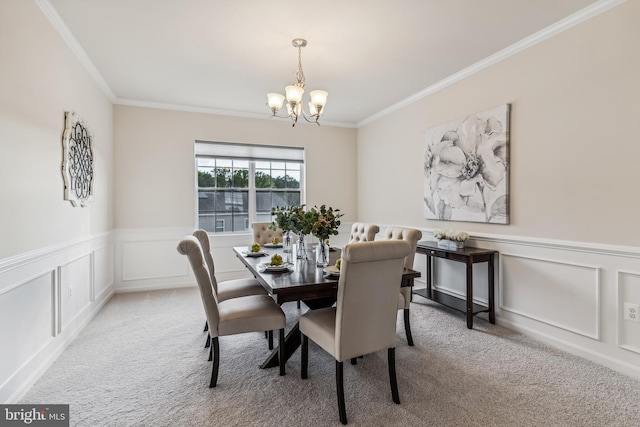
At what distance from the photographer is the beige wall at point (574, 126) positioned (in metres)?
2.24

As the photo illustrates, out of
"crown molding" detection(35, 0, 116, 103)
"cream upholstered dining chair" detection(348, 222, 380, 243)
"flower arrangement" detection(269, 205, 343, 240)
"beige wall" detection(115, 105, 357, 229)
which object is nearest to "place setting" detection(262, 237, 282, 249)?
"cream upholstered dining chair" detection(348, 222, 380, 243)

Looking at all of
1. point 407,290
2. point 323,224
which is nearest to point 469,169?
point 407,290

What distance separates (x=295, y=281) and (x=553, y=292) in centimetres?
229

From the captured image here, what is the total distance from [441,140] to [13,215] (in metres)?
3.93

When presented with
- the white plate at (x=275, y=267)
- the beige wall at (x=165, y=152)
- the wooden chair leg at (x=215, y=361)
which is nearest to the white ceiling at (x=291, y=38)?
the beige wall at (x=165, y=152)

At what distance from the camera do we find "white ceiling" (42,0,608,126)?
234 centimetres

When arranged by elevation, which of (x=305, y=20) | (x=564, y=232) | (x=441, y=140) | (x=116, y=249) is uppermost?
(x=305, y=20)

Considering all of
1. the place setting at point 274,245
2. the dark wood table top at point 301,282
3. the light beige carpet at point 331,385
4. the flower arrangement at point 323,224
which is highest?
the flower arrangement at point 323,224

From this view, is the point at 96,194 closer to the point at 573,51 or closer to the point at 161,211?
the point at 161,211

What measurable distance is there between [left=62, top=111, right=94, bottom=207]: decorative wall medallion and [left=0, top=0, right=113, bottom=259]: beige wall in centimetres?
5

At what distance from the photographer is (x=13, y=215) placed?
1.94 m

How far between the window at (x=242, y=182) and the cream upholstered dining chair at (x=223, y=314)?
280 cm

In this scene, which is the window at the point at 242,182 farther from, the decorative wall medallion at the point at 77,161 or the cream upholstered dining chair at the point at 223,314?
the cream upholstered dining chair at the point at 223,314

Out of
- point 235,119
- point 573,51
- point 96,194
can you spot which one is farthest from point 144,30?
point 573,51
